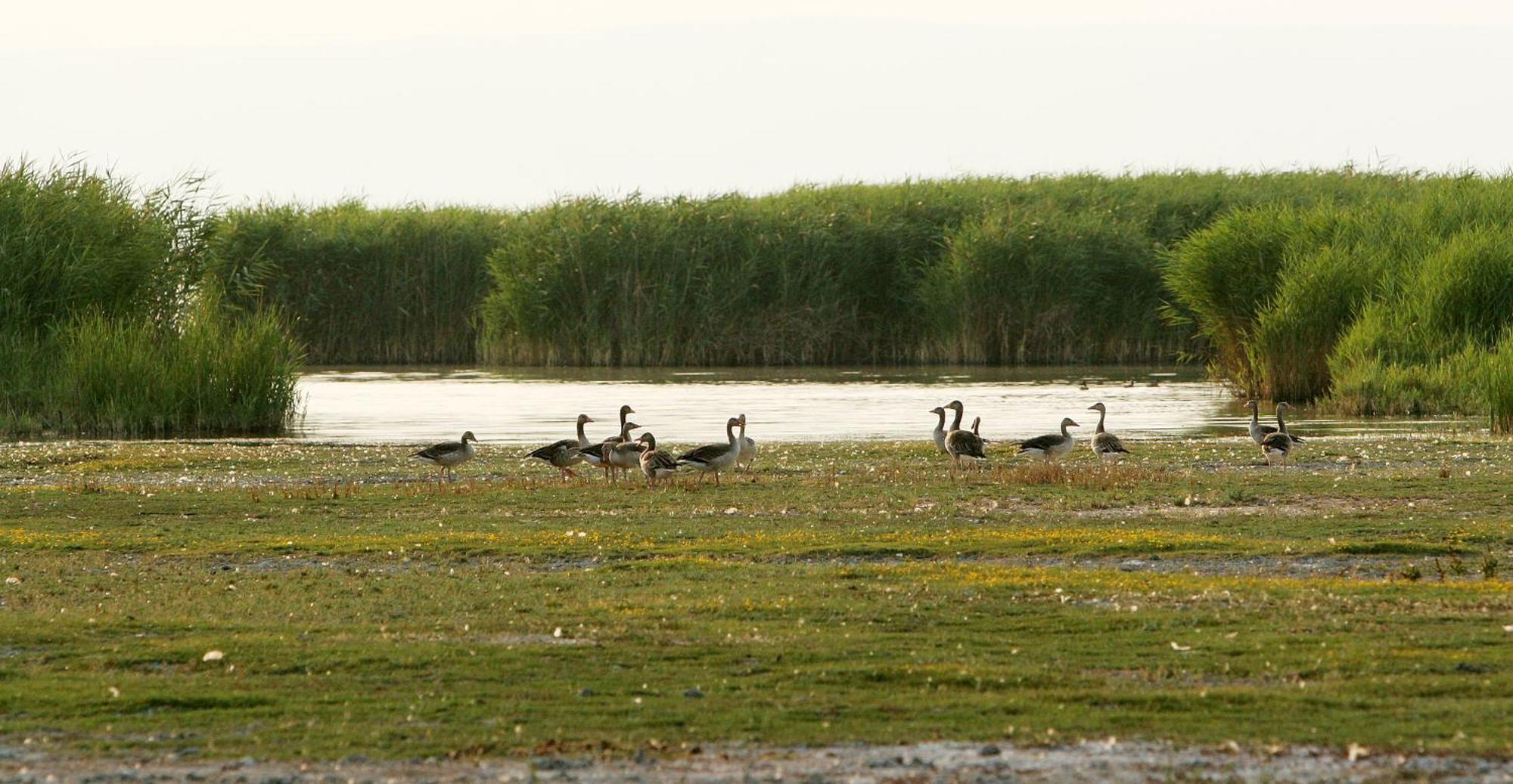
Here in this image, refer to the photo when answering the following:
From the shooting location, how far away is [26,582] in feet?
55.8

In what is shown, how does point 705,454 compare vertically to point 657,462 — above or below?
above

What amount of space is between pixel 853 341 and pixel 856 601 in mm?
48574

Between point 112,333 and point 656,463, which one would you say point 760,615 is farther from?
point 112,333

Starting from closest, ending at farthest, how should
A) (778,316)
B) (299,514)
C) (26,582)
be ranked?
1. (26,582)
2. (299,514)
3. (778,316)

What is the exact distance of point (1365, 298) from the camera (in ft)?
139

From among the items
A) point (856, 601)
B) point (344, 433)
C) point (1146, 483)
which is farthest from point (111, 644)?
point (344, 433)

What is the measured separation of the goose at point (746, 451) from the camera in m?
27.4

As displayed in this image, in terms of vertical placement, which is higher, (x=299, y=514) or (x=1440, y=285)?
(x=1440, y=285)

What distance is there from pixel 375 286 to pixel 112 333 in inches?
1103

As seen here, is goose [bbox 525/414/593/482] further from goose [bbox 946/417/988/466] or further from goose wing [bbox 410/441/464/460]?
goose [bbox 946/417/988/466]

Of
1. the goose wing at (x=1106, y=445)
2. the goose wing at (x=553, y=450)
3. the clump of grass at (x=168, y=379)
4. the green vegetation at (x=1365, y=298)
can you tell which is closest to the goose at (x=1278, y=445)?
the goose wing at (x=1106, y=445)

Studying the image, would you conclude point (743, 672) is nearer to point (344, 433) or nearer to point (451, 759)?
point (451, 759)

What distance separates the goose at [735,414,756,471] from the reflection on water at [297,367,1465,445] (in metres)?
4.94

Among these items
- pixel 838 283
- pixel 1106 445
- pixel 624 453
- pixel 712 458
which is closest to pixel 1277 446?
pixel 1106 445
